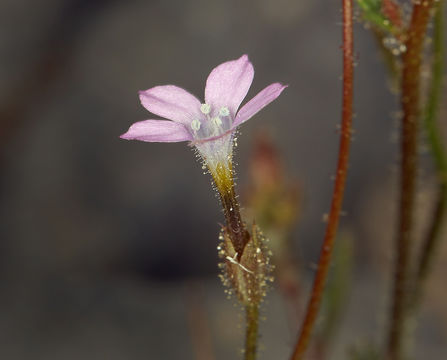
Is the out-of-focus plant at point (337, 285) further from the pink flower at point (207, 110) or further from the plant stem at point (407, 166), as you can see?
the pink flower at point (207, 110)

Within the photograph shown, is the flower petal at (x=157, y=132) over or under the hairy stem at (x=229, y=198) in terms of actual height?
over

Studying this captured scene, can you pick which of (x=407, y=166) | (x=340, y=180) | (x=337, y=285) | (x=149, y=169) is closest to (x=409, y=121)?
(x=407, y=166)

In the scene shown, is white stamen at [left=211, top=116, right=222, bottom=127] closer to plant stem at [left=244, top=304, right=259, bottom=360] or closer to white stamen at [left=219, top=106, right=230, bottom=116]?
white stamen at [left=219, top=106, right=230, bottom=116]

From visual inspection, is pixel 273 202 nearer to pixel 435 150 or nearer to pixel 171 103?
pixel 435 150

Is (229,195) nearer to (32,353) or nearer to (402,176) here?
(402,176)

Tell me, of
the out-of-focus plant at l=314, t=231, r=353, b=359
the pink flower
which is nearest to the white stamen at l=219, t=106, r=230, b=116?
the pink flower

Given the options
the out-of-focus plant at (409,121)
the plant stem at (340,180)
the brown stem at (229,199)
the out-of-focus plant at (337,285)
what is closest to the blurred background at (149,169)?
the out-of-focus plant at (337,285)
